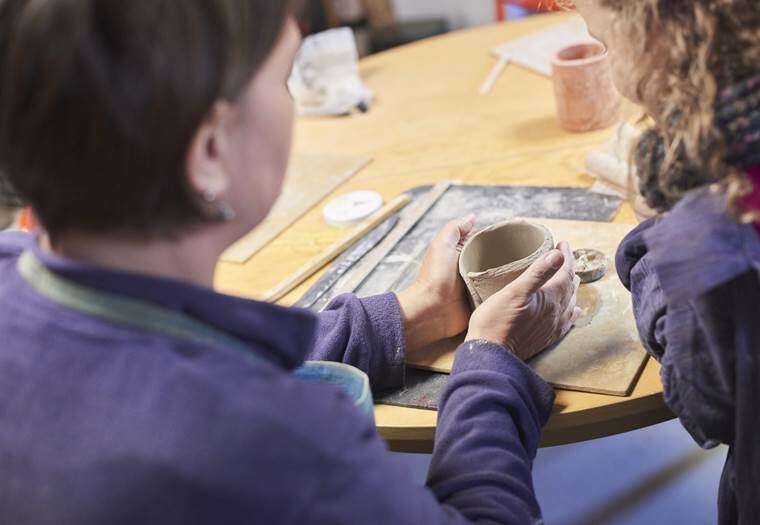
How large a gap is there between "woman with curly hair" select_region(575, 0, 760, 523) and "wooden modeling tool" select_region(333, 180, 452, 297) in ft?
1.70

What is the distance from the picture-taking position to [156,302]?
0.74 meters

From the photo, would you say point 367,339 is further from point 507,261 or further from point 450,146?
point 450,146

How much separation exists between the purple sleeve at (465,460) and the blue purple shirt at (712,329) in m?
0.16

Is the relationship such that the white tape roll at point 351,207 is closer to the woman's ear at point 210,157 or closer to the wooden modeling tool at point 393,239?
the wooden modeling tool at point 393,239

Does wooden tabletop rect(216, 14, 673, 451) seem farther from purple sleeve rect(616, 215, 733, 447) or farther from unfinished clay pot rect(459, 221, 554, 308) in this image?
unfinished clay pot rect(459, 221, 554, 308)

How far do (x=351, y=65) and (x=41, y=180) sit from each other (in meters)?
1.37

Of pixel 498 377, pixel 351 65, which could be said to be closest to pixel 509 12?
pixel 351 65

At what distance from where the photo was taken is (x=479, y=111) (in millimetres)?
1828

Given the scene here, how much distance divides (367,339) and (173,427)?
477 mm

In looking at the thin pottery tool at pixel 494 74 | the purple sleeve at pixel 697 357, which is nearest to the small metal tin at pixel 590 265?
the purple sleeve at pixel 697 357

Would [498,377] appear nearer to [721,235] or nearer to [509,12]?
[721,235]

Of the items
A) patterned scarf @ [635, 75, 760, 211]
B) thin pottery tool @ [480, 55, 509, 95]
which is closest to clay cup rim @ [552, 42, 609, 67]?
thin pottery tool @ [480, 55, 509, 95]

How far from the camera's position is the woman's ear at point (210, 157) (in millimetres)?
729

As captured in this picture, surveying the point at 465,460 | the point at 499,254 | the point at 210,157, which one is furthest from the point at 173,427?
the point at 499,254
